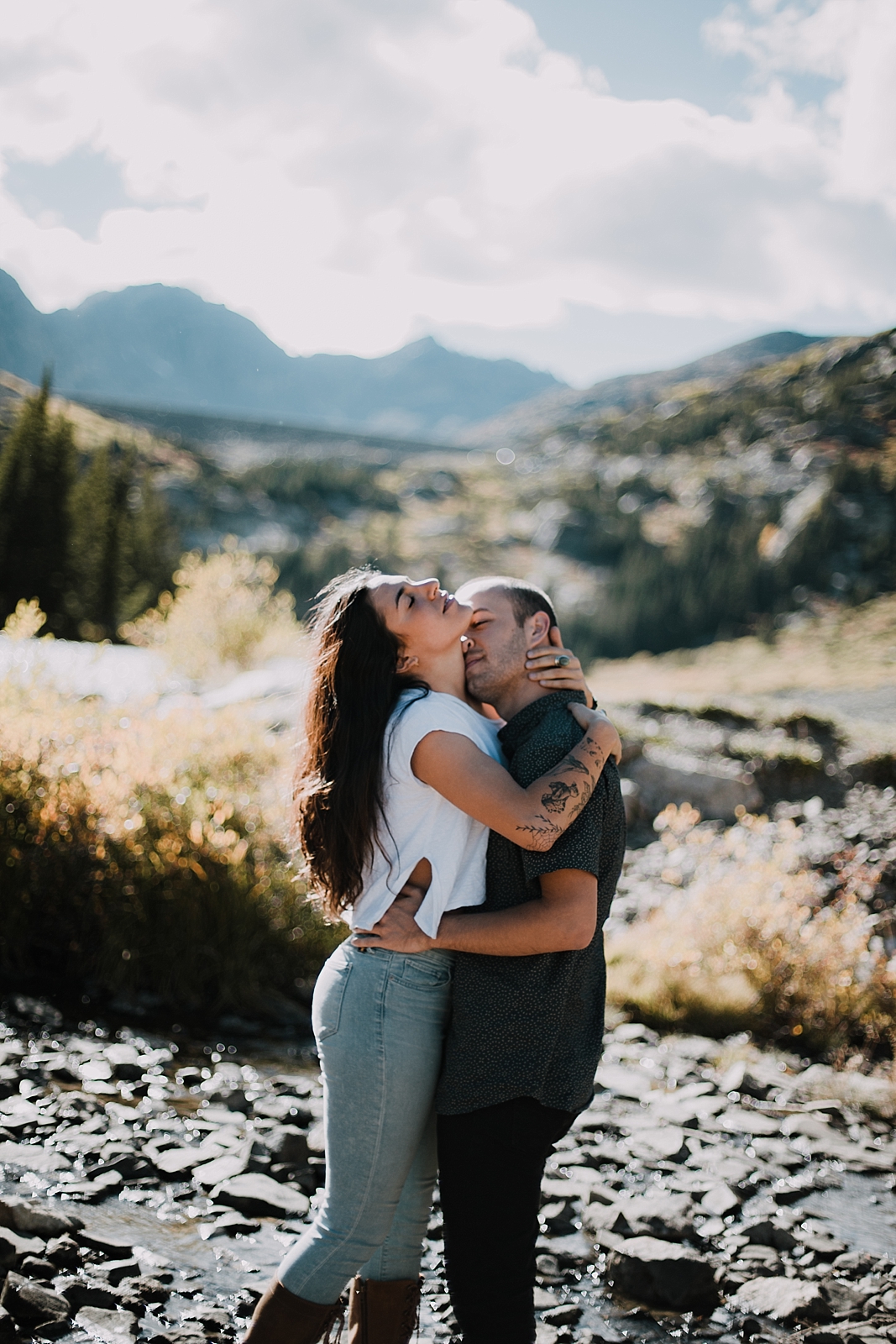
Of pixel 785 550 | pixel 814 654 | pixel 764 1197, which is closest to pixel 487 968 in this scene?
pixel 764 1197

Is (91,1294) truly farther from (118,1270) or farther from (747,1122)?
(747,1122)

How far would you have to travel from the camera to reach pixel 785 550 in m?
88.9

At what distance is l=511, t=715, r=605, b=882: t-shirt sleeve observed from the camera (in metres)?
2.41

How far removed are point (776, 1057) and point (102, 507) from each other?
48.0m

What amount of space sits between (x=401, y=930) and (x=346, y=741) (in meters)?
0.54

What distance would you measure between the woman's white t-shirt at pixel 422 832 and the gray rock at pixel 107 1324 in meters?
1.95

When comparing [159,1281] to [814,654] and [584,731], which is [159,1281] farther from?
[814,654]

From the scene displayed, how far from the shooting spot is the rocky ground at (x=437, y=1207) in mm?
3598

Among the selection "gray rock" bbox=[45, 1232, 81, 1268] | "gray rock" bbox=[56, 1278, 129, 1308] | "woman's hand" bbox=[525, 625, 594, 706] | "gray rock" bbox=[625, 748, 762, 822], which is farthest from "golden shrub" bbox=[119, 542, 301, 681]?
"woman's hand" bbox=[525, 625, 594, 706]

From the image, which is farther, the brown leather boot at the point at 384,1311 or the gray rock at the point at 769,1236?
the gray rock at the point at 769,1236

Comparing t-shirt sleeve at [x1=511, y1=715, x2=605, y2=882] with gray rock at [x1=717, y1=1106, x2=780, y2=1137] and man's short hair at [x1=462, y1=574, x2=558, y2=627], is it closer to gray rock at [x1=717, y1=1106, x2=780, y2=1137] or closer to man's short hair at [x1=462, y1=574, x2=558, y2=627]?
man's short hair at [x1=462, y1=574, x2=558, y2=627]

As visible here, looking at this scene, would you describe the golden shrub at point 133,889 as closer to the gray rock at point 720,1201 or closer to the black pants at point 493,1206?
the gray rock at point 720,1201

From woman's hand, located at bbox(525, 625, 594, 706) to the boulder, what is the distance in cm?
297

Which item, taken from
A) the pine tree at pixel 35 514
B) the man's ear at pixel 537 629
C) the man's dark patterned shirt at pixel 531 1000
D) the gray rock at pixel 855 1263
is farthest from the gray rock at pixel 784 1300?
the pine tree at pixel 35 514
